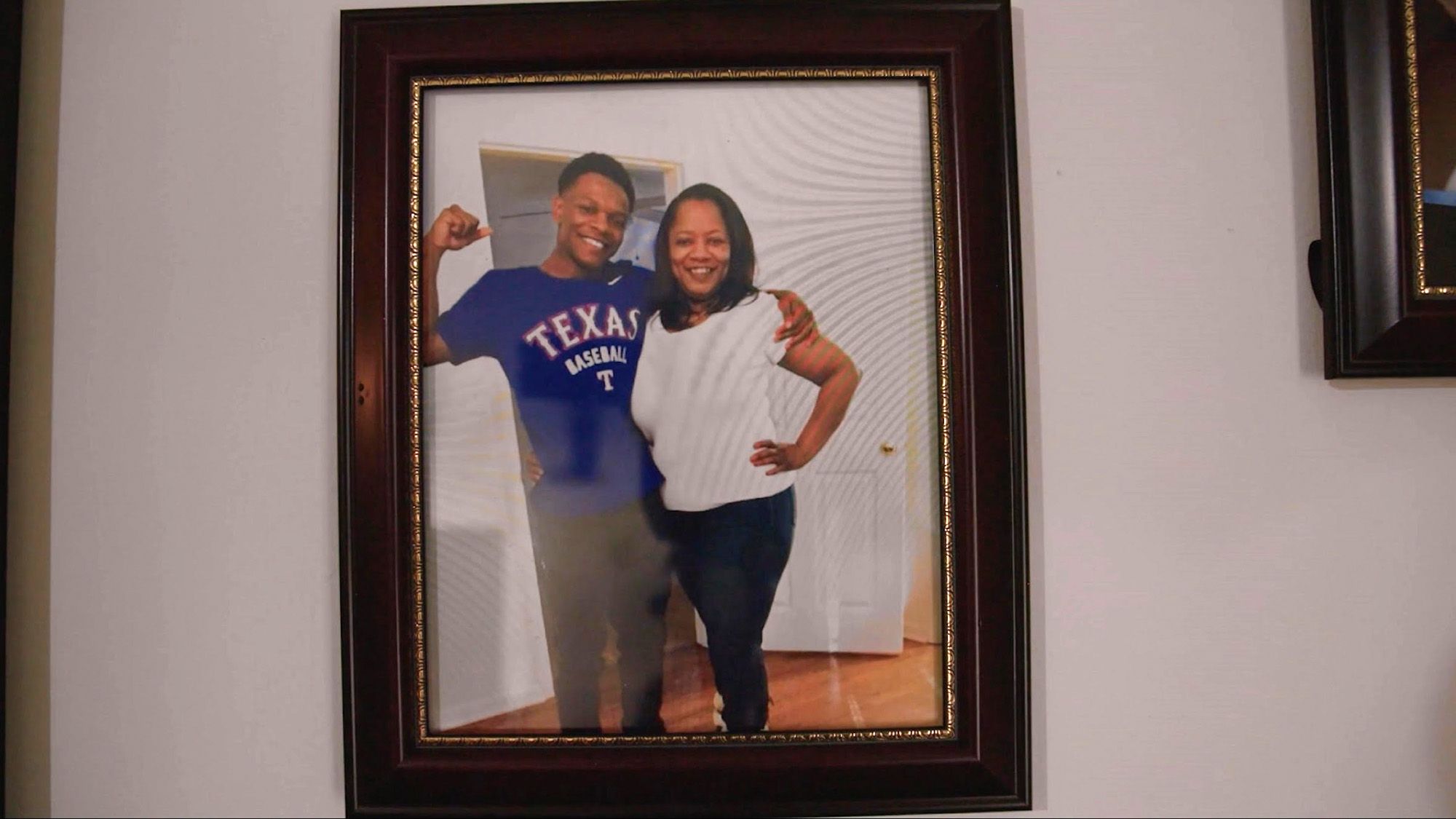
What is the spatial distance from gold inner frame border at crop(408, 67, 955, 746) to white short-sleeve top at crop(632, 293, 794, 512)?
0.16 meters

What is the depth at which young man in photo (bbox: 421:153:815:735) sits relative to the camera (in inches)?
30.6

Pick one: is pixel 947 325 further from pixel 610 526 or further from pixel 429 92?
pixel 429 92

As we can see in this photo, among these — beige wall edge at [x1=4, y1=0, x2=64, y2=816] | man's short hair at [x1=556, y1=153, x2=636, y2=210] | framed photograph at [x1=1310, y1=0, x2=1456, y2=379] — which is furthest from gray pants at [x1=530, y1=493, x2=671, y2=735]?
framed photograph at [x1=1310, y1=0, x2=1456, y2=379]

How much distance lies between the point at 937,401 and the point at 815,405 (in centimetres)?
11

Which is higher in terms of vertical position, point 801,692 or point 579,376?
point 579,376

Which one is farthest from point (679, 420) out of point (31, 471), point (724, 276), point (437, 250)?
point (31, 471)

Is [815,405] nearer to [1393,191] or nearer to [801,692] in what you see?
[801,692]

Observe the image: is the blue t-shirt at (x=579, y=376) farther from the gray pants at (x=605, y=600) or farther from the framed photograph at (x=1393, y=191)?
the framed photograph at (x=1393, y=191)

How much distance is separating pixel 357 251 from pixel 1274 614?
0.88 metres

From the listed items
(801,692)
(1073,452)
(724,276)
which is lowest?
(801,692)

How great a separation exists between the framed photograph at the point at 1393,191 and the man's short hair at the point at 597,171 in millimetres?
613

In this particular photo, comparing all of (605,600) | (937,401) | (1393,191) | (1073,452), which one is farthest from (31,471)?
(1393,191)

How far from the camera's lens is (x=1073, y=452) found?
80cm

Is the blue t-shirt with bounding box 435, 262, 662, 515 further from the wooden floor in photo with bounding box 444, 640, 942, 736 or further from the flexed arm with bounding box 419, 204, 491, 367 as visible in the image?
the wooden floor in photo with bounding box 444, 640, 942, 736
